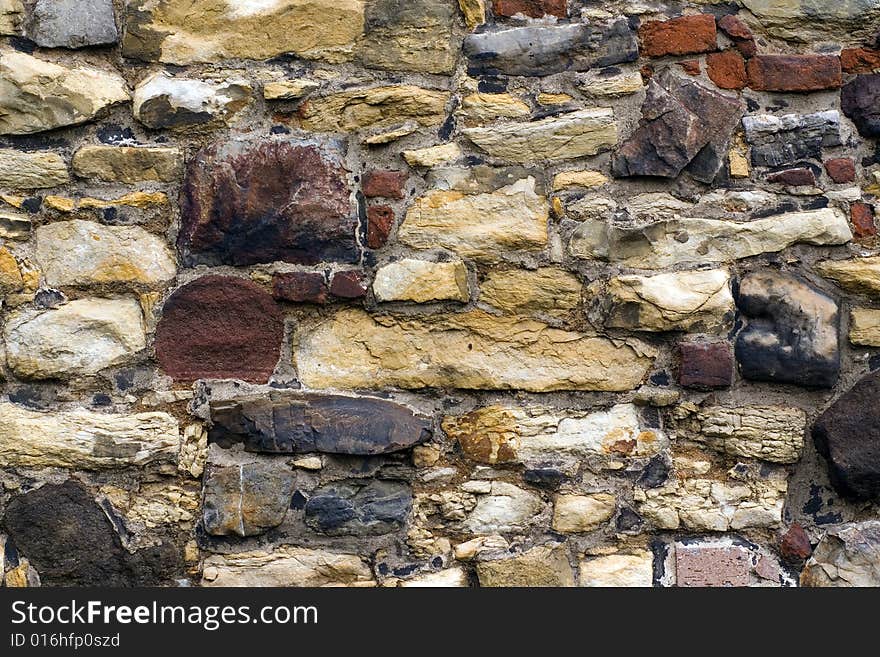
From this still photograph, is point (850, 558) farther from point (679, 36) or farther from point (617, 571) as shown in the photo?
point (679, 36)

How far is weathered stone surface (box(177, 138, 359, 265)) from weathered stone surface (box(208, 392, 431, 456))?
32 centimetres

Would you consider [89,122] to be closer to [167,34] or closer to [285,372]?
[167,34]

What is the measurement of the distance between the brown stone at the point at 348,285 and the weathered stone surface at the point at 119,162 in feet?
1.52

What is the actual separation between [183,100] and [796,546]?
5.58ft

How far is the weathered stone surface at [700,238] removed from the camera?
2014 mm

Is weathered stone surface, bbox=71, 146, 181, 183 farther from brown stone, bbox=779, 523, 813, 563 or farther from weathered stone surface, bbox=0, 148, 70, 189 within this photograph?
brown stone, bbox=779, 523, 813, 563

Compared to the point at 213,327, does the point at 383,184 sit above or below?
above

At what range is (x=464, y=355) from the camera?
2.04 meters

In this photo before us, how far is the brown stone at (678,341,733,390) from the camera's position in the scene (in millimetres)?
2023

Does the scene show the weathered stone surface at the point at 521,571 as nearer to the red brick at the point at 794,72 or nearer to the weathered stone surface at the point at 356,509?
the weathered stone surface at the point at 356,509

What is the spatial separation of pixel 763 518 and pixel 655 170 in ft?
2.69

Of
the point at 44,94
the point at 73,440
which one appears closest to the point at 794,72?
the point at 44,94

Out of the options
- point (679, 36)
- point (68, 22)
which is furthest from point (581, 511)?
point (68, 22)

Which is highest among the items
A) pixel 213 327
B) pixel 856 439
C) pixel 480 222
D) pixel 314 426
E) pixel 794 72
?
pixel 794 72
